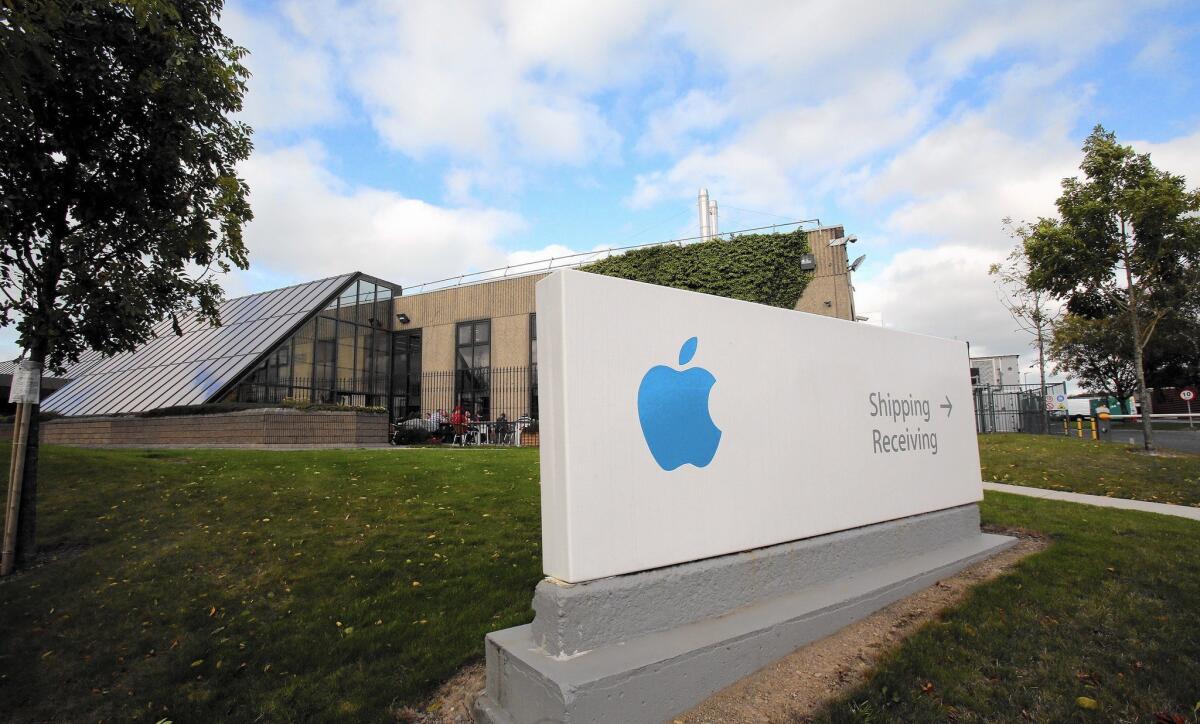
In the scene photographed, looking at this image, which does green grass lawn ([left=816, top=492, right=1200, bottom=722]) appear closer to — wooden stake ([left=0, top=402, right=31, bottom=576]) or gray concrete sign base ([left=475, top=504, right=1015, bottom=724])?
gray concrete sign base ([left=475, top=504, right=1015, bottom=724])

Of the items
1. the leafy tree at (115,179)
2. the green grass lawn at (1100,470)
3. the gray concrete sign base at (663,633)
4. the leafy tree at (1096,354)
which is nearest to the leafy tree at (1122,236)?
the green grass lawn at (1100,470)

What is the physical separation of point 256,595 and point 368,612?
3.39ft

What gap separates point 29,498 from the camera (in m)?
5.24

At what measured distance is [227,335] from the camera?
2198 cm

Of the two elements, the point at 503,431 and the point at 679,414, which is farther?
the point at 503,431

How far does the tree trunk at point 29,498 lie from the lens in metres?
5.16

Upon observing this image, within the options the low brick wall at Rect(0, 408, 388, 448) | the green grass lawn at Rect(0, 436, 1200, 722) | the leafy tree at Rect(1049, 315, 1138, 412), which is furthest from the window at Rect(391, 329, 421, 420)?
the leafy tree at Rect(1049, 315, 1138, 412)

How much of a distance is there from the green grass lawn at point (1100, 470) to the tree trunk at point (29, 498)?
42.0ft

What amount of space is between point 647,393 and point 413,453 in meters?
9.17

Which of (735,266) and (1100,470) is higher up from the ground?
(735,266)

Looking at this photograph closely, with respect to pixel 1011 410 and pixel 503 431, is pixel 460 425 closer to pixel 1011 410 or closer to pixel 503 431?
pixel 503 431

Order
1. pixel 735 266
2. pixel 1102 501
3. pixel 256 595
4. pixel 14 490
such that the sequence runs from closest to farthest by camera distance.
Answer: pixel 256 595 < pixel 14 490 < pixel 1102 501 < pixel 735 266

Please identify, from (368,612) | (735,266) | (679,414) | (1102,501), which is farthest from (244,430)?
(735,266)

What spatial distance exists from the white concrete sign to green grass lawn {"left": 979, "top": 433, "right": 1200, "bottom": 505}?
244 inches
